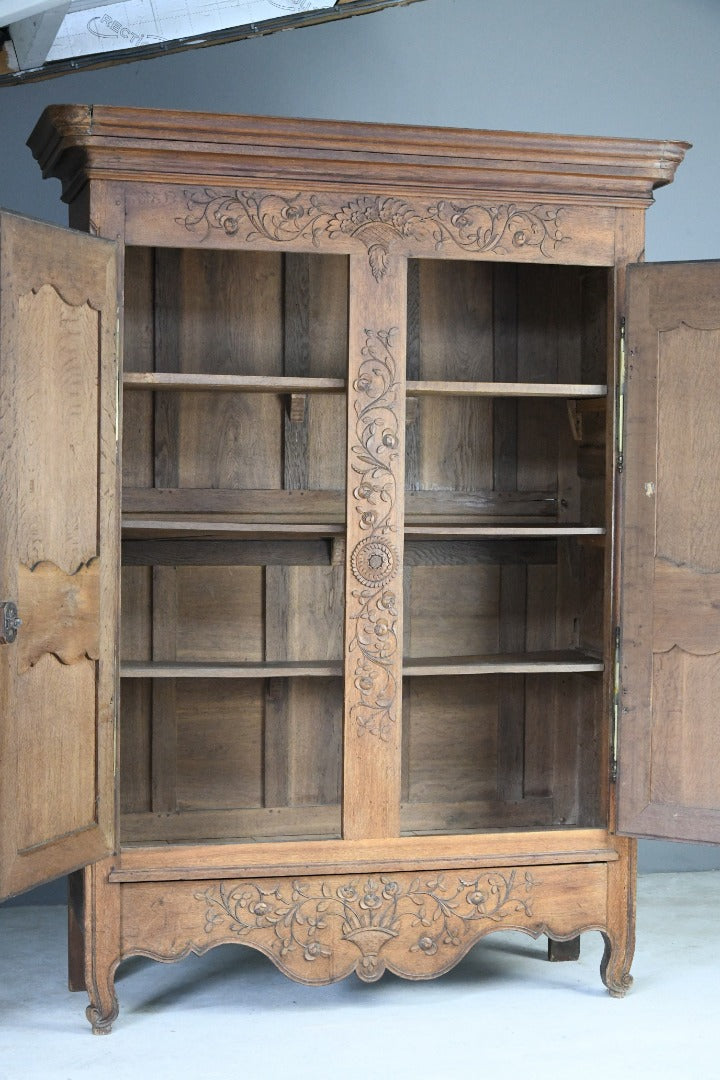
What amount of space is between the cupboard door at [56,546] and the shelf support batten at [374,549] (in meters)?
0.68

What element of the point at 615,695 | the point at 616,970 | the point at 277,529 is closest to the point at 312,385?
the point at 277,529

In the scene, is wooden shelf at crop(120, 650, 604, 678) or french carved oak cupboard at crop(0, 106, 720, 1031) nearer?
french carved oak cupboard at crop(0, 106, 720, 1031)

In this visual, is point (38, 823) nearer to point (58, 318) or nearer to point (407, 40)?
point (58, 318)

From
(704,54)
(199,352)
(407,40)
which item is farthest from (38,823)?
(704,54)

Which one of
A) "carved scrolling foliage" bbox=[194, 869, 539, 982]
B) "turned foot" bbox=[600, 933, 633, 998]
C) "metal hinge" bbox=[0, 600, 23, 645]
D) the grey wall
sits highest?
the grey wall

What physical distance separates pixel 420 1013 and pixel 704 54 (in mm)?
3925

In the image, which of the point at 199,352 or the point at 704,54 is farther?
the point at 704,54

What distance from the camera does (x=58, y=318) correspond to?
3.36m

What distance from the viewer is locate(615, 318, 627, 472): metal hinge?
3773mm

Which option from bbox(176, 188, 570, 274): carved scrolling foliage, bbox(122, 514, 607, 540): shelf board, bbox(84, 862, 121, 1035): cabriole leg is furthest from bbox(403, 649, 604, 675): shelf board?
bbox(176, 188, 570, 274): carved scrolling foliage

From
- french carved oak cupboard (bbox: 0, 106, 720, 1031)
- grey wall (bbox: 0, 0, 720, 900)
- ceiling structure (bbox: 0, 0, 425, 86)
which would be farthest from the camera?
grey wall (bbox: 0, 0, 720, 900)

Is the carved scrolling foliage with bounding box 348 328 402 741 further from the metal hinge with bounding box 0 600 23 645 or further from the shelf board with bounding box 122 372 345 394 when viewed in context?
the metal hinge with bounding box 0 600 23 645

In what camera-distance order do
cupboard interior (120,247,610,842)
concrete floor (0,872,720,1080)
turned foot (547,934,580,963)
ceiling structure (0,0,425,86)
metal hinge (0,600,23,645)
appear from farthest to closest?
1. ceiling structure (0,0,425,86)
2. cupboard interior (120,247,610,842)
3. turned foot (547,934,580,963)
4. concrete floor (0,872,720,1080)
5. metal hinge (0,600,23,645)

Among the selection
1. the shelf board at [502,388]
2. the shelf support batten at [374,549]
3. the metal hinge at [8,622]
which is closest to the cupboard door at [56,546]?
the metal hinge at [8,622]
